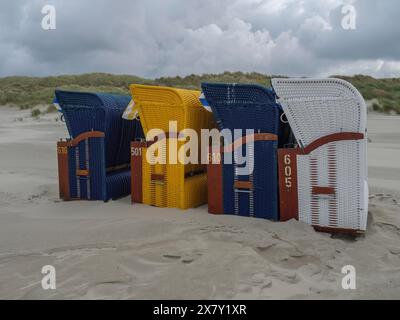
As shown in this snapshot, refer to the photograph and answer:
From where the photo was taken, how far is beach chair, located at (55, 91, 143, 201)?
6621mm

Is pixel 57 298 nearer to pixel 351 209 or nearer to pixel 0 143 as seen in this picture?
pixel 351 209

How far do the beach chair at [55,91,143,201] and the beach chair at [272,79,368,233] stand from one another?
2.54 metres

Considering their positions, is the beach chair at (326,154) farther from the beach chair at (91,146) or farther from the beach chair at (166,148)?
the beach chair at (91,146)

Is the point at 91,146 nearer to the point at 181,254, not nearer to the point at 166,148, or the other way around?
the point at 166,148

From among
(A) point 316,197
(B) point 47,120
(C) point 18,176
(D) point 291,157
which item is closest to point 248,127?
(D) point 291,157

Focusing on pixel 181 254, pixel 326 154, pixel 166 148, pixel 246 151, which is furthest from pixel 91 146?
pixel 326 154

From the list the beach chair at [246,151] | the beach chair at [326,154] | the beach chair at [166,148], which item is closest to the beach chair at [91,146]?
the beach chair at [166,148]

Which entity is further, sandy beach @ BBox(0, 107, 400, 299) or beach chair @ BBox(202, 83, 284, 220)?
beach chair @ BBox(202, 83, 284, 220)

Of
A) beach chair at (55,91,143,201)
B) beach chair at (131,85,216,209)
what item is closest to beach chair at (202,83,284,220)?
beach chair at (131,85,216,209)

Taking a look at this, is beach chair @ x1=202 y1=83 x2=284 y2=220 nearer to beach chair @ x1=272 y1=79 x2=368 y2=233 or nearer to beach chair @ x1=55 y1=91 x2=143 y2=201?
beach chair @ x1=272 y1=79 x2=368 y2=233

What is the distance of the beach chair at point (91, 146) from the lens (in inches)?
261

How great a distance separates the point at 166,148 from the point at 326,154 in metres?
1.98

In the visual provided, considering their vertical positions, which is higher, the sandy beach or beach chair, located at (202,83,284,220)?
beach chair, located at (202,83,284,220)

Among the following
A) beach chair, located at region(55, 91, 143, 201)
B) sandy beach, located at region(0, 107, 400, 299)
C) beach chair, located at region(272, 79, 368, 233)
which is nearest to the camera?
sandy beach, located at region(0, 107, 400, 299)
